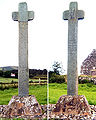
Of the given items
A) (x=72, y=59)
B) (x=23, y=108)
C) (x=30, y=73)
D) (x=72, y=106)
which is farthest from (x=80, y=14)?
(x=30, y=73)

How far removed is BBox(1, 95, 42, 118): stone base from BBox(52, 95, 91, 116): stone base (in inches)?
22.0

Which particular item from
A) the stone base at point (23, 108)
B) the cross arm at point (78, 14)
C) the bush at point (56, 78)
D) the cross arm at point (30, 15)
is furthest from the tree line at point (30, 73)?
the cross arm at point (78, 14)

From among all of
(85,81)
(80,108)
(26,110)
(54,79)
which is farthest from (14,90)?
(80,108)

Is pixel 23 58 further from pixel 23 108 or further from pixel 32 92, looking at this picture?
pixel 32 92

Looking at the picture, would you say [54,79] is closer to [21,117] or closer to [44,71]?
[44,71]

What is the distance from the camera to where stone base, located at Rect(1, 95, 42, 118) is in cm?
571

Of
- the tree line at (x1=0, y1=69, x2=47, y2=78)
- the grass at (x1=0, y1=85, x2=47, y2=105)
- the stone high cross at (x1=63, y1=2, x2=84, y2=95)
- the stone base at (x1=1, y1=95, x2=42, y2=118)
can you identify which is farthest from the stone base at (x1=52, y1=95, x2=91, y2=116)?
Answer: the tree line at (x1=0, y1=69, x2=47, y2=78)

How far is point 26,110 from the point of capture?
574 cm

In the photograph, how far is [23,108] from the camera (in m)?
5.75

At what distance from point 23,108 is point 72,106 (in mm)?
1396

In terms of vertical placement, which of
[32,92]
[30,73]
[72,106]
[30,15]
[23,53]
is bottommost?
[32,92]

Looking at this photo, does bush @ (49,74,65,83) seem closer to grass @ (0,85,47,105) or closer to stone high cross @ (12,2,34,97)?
grass @ (0,85,47,105)

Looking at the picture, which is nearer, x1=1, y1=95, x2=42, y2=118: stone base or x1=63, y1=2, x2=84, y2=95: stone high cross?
x1=1, y1=95, x2=42, y2=118: stone base

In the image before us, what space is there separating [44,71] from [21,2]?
4610mm
